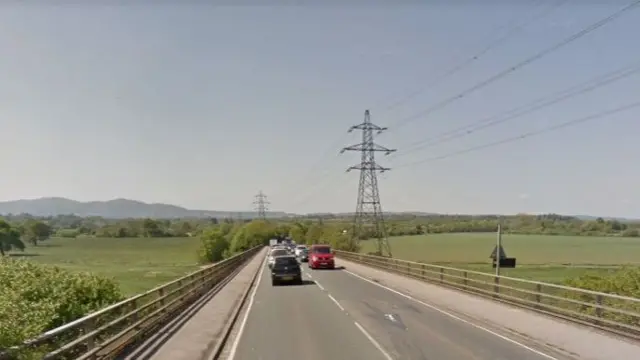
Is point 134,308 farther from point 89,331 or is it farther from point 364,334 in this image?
point 364,334

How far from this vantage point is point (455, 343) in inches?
618

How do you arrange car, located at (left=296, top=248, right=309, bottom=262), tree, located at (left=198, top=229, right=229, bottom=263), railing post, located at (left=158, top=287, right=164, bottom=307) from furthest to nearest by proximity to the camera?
1. tree, located at (left=198, top=229, right=229, bottom=263)
2. car, located at (left=296, top=248, right=309, bottom=262)
3. railing post, located at (left=158, top=287, right=164, bottom=307)

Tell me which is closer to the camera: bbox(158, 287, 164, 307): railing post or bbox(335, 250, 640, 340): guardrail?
bbox(335, 250, 640, 340): guardrail

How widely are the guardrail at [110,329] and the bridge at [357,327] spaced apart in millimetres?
33

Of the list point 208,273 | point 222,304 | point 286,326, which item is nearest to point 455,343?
point 286,326

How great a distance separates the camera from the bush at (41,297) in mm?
13163

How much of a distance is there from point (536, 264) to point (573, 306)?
65963 millimetres

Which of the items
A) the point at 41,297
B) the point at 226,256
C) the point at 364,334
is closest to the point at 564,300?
the point at 364,334

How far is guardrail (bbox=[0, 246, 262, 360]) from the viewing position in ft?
33.8

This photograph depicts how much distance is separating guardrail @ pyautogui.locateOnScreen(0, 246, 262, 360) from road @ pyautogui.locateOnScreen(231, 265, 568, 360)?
2.40m

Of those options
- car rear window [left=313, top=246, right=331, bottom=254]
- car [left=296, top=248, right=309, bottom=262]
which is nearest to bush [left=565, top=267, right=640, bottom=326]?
car rear window [left=313, top=246, right=331, bottom=254]

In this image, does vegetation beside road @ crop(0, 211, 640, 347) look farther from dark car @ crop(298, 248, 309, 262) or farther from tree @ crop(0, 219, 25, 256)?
dark car @ crop(298, 248, 309, 262)

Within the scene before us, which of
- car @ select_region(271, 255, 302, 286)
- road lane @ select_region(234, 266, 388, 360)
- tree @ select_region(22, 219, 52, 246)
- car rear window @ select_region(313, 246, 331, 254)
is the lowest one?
road lane @ select_region(234, 266, 388, 360)

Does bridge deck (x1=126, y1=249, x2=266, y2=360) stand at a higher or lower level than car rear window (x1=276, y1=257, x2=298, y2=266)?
lower
